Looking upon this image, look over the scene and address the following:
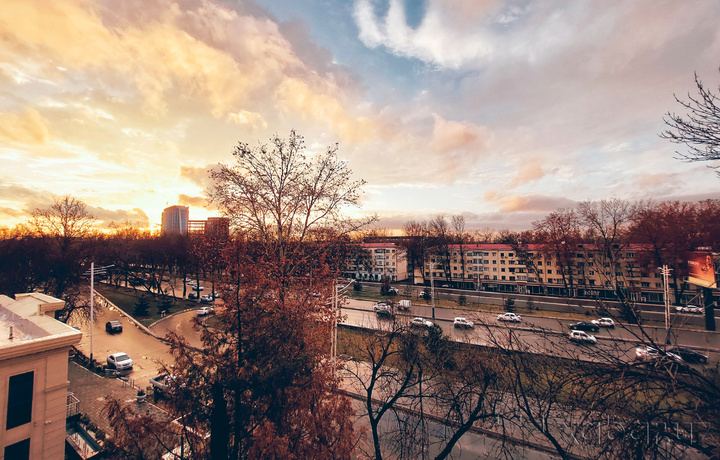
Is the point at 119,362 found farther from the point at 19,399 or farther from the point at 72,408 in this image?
the point at 19,399

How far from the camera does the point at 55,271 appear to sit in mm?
24984

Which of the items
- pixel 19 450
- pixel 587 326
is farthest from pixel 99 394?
pixel 587 326

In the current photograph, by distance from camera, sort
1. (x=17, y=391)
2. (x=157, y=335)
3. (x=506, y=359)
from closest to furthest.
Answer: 1. (x=17, y=391)
2. (x=506, y=359)
3. (x=157, y=335)

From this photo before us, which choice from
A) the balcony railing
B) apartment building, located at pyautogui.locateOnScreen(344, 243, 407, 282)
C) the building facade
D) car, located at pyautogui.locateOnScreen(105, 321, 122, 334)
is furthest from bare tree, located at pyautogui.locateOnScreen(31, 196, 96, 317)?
the building facade

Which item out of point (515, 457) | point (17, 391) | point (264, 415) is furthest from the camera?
point (515, 457)

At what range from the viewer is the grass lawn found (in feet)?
97.9

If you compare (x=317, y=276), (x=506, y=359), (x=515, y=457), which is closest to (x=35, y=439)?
(x=317, y=276)

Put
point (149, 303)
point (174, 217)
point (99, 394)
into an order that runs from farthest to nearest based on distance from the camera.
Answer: point (174, 217) < point (149, 303) < point (99, 394)

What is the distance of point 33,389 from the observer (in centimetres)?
823

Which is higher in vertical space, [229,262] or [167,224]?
[167,224]

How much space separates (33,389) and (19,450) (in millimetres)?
1639

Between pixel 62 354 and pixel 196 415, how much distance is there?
6.62m

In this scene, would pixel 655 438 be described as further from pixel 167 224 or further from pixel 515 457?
pixel 167 224

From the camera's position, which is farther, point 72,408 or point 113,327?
point 113,327
